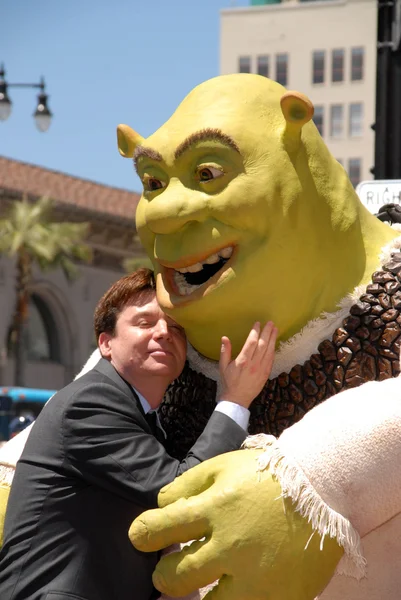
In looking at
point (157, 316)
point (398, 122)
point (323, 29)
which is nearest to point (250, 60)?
point (323, 29)

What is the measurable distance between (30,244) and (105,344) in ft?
80.0

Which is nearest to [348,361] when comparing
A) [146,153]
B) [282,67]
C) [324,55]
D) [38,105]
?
[146,153]

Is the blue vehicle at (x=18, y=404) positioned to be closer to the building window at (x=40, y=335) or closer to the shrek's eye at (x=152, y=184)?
the building window at (x=40, y=335)

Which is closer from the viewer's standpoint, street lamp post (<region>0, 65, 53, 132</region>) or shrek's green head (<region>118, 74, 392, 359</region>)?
shrek's green head (<region>118, 74, 392, 359</region>)

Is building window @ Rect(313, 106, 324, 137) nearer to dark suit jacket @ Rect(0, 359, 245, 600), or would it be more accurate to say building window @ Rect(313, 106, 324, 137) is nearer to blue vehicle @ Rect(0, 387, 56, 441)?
blue vehicle @ Rect(0, 387, 56, 441)

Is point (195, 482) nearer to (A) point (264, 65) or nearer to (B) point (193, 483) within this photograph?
(B) point (193, 483)

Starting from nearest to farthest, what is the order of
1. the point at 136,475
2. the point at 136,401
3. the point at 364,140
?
1. the point at 136,475
2. the point at 136,401
3. the point at 364,140

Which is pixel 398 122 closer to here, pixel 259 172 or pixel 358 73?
pixel 259 172

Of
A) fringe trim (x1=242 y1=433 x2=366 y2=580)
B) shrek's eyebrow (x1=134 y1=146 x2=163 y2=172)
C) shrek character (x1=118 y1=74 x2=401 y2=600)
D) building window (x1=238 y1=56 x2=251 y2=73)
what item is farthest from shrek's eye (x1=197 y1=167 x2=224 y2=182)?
building window (x1=238 y1=56 x2=251 y2=73)

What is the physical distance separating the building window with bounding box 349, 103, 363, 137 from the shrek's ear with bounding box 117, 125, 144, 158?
146 ft

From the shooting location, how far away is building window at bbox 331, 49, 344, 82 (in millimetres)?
47531

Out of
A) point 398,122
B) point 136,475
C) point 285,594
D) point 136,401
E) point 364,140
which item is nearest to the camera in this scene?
point 285,594

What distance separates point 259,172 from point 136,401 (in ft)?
2.49

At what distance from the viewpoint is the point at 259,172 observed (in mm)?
3086
